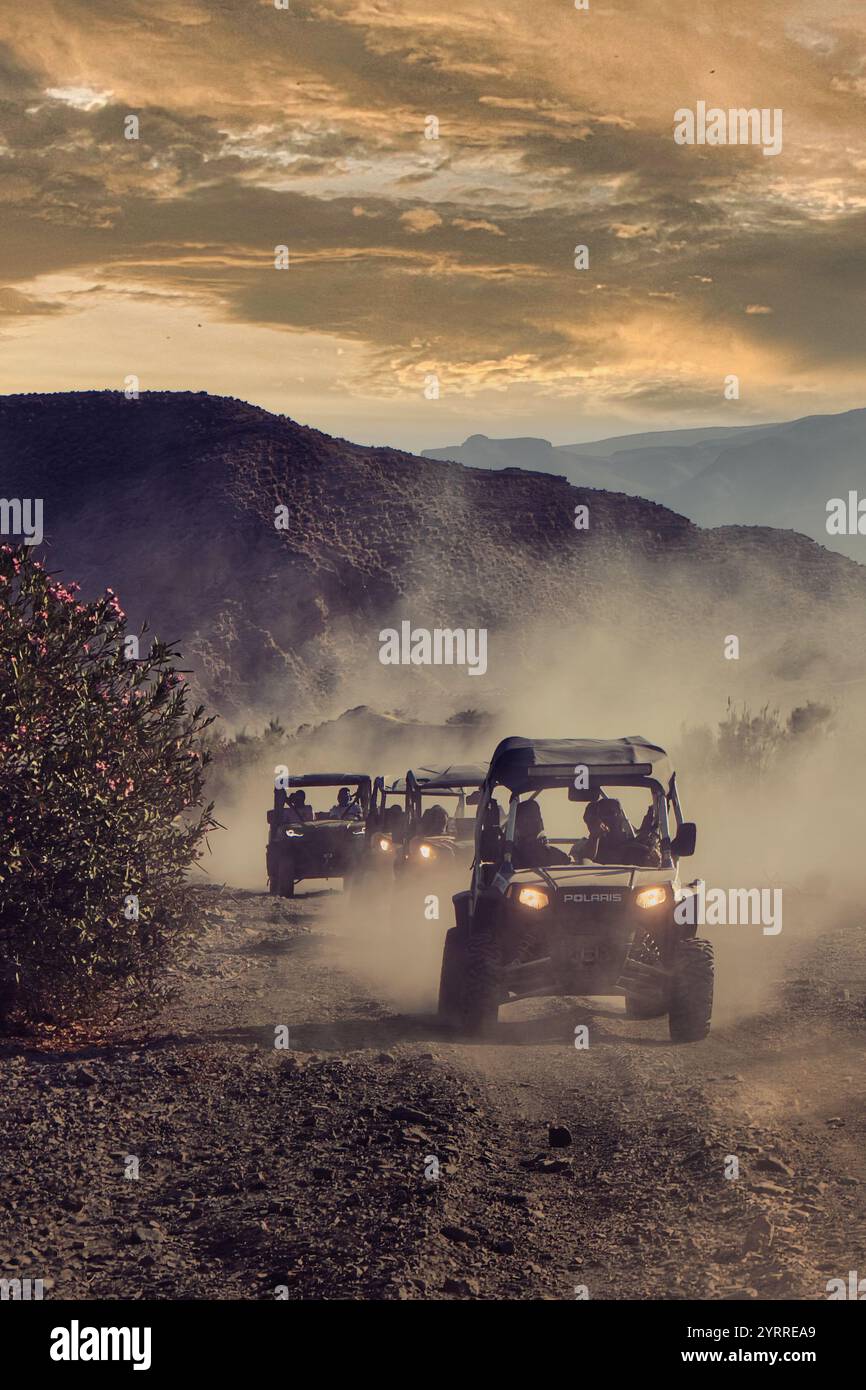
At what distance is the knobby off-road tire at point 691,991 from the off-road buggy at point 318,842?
11926 millimetres

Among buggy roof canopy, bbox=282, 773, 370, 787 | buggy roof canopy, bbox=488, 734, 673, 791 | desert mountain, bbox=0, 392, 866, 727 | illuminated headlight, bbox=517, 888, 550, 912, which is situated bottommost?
illuminated headlight, bbox=517, 888, 550, 912

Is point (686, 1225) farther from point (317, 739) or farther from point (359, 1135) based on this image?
point (317, 739)

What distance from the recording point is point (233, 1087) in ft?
34.3

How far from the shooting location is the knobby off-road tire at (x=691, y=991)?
37.9 feet

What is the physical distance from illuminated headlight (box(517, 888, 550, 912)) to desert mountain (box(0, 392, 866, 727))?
59.3 metres

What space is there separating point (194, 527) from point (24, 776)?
82.9 meters

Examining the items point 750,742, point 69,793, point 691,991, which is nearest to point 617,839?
point 691,991

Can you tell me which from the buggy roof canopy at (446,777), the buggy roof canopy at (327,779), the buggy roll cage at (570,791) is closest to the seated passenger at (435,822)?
the buggy roof canopy at (446,777)

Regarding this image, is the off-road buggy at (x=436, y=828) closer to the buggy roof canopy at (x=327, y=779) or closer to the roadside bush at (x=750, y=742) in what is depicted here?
the buggy roof canopy at (x=327, y=779)

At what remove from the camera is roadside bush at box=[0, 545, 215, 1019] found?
39.0 ft

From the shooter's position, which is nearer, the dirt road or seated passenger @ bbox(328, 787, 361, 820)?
the dirt road

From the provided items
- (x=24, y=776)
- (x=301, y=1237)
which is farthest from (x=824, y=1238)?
(x=24, y=776)

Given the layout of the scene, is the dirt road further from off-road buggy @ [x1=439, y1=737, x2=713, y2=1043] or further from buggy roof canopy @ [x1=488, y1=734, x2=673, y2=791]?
buggy roof canopy @ [x1=488, y1=734, x2=673, y2=791]

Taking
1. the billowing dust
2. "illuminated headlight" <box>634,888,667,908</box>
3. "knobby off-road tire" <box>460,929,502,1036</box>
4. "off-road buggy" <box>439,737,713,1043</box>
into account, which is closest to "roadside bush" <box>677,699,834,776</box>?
the billowing dust
